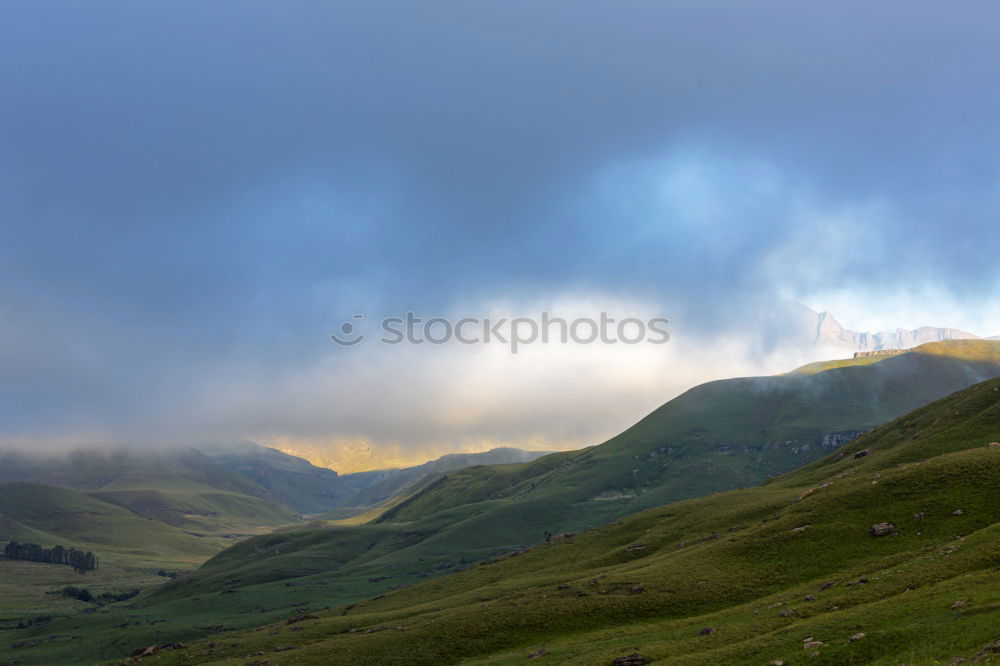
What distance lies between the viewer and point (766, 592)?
253ft

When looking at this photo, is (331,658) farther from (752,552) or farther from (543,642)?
(752,552)

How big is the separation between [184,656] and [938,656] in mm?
110673

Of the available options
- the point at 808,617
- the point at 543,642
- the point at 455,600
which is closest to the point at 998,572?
the point at 808,617

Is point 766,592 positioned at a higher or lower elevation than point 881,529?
lower

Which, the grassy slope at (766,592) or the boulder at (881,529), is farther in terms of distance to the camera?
the boulder at (881,529)

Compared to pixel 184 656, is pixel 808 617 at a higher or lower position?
higher

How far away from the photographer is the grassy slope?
159 feet

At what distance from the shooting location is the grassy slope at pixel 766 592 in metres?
48.5

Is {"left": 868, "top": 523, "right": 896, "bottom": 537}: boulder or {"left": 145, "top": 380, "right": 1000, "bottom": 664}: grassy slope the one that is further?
{"left": 868, "top": 523, "right": 896, "bottom": 537}: boulder

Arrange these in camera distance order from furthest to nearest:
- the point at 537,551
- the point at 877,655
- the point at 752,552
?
the point at 537,551
the point at 752,552
the point at 877,655

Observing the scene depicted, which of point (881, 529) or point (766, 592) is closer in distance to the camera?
point (766, 592)

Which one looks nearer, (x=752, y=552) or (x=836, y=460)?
(x=752, y=552)

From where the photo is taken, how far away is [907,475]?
302ft

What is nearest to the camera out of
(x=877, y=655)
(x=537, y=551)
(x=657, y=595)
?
(x=877, y=655)
